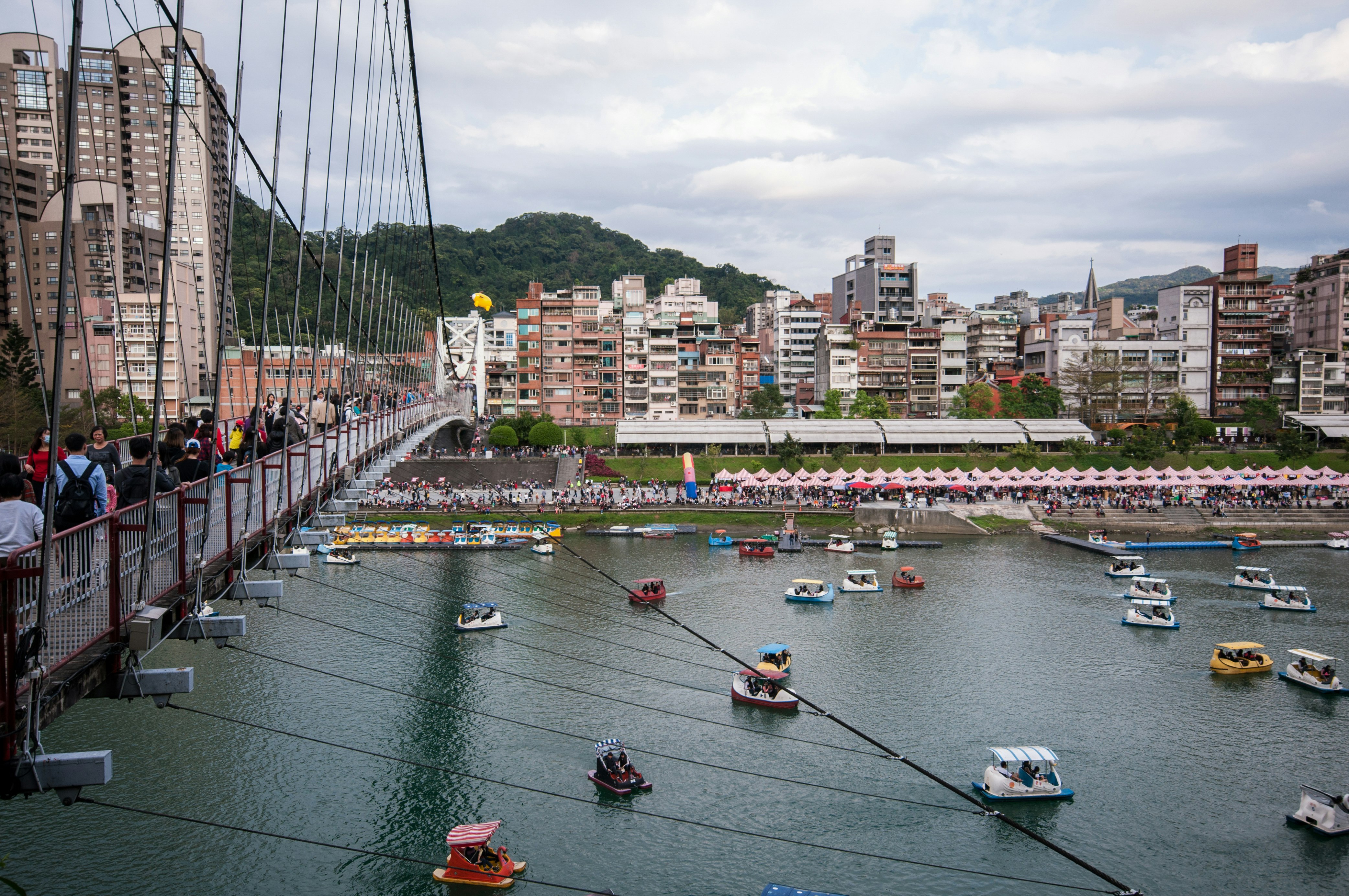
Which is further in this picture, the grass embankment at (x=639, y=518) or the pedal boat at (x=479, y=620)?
the grass embankment at (x=639, y=518)

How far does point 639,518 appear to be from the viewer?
3142cm

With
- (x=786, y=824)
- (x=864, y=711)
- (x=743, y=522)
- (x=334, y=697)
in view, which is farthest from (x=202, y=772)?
(x=743, y=522)

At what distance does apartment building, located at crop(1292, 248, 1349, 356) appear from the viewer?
156 feet

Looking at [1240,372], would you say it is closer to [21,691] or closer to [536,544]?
[536,544]

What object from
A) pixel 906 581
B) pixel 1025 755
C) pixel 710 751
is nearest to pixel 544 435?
pixel 906 581

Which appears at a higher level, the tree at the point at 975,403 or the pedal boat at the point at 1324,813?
the tree at the point at 975,403

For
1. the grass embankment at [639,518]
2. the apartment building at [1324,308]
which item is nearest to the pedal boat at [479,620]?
the grass embankment at [639,518]

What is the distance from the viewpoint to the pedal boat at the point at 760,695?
Answer: 1438 cm

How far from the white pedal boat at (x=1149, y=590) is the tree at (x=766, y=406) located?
24.5m

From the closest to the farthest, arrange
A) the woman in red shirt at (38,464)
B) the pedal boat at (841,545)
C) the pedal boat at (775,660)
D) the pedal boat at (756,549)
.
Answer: the woman in red shirt at (38,464)
the pedal boat at (775,660)
the pedal boat at (756,549)
the pedal boat at (841,545)

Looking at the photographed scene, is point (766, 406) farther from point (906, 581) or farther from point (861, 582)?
point (861, 582)

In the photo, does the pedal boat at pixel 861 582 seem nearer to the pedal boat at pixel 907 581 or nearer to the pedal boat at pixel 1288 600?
the pedal boat at pixel 907 581

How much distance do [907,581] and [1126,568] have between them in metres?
6.47

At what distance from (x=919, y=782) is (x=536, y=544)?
1763 cm
